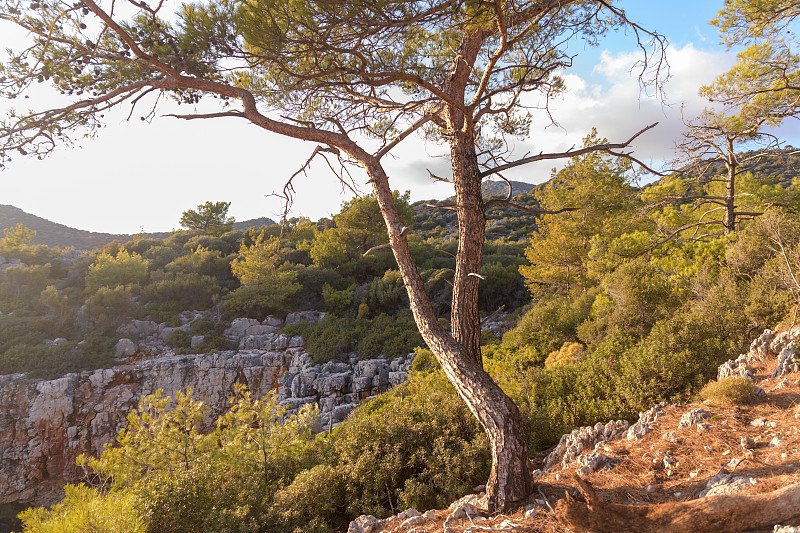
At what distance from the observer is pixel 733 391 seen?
3.68 metres

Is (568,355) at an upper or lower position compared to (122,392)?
upper

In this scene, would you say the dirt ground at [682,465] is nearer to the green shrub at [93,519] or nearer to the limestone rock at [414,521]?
the limestone rock at [414,521]

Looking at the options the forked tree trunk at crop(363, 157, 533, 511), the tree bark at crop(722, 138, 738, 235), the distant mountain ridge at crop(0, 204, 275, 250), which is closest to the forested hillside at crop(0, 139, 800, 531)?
the tree bark at crop(722, 138, 738, 235)

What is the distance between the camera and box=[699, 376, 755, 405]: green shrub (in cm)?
367

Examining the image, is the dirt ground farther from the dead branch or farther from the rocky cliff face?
the rocky cliff face

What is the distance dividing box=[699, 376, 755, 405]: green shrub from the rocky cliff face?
346 inches

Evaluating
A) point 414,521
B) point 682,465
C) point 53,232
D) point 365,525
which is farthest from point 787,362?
point 53,232

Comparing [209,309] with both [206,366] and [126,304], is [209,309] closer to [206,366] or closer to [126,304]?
[126,304]

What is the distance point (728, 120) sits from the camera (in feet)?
24.0

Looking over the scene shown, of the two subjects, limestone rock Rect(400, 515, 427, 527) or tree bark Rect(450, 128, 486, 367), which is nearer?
limestone rock Rect(400, 515, 427, 527)

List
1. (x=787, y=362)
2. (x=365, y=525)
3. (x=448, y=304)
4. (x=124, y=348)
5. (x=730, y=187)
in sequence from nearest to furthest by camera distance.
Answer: (x=365, y=525), (x=787, y=362), (x=730, y=187), (x=124, y=348), (x=448, y=304)

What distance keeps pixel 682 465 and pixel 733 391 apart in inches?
57.4

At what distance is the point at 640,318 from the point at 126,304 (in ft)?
62.7

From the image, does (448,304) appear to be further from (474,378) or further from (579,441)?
(474,378)
